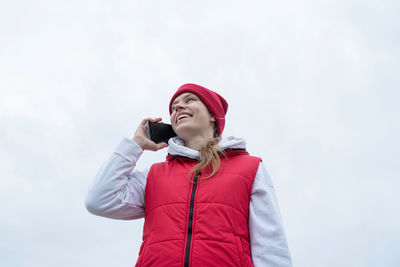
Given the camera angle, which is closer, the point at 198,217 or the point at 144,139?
the point at 198,217

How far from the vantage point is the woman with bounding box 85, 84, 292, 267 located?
3248mm

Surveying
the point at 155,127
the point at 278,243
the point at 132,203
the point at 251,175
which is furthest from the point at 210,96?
the point at 278,243

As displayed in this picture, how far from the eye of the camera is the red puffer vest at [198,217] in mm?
3178

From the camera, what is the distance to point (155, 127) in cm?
447

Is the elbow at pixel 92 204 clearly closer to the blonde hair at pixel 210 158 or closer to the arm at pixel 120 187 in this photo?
the arm at pixel 120 187

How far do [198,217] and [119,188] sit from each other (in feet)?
2.87

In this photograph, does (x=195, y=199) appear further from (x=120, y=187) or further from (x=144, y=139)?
(x=144, y=139)

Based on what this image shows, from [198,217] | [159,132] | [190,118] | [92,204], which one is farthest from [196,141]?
[92,204]

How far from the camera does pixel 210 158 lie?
12.6ft

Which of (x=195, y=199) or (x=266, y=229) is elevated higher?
(x=195, y=199)

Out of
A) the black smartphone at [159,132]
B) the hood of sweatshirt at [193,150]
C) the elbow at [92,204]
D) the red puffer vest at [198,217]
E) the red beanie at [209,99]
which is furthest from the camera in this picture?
the red beanie at [209,99]

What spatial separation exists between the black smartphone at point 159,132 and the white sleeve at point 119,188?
1.47 ft

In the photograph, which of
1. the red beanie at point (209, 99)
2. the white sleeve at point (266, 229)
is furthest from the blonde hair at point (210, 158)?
the red beanie at point (209, 99)

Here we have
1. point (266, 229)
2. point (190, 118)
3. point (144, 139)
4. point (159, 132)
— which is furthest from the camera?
point (159, 132)
